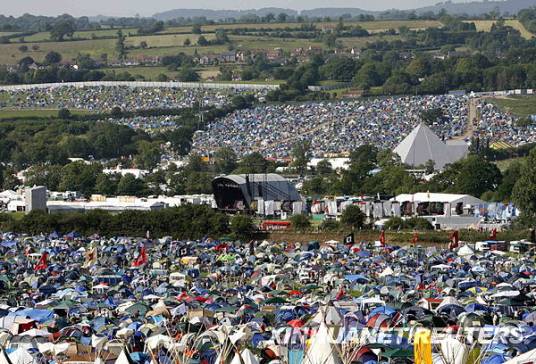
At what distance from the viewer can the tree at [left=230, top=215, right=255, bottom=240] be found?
1884 inches

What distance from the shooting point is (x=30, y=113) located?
10062cm

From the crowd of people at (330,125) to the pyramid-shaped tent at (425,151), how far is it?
6.13m

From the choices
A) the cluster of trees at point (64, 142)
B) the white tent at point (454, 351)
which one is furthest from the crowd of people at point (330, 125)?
the white tent at point (454, 351)

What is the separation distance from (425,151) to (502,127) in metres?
12.8

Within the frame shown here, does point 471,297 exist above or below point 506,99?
above

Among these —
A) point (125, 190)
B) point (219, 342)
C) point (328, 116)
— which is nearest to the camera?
point (219, 342)

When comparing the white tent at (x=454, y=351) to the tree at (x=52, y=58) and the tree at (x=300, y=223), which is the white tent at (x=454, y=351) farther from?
the tree at (x=52, y=58)

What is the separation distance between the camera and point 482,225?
48.0 metres

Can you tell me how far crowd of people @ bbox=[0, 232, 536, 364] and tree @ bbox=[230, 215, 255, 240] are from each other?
3.04m

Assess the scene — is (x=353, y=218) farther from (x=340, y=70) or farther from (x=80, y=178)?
(x=340, y=70)

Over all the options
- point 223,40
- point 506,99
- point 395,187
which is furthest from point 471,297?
point 223,40

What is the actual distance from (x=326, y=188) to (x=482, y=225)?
15352 millimetres

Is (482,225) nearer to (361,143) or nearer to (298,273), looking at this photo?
(298,273)

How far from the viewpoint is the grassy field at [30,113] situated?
9800cm
